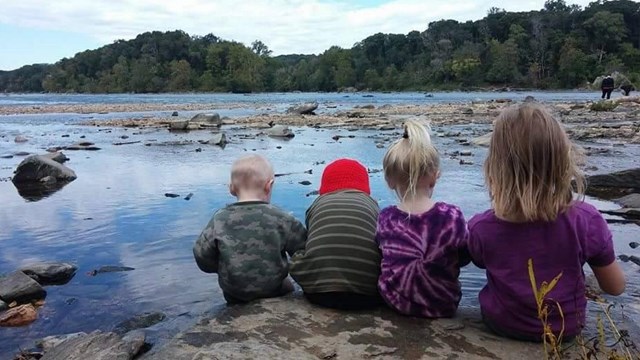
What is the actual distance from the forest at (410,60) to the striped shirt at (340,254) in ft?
331

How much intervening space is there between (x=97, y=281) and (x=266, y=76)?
469ft

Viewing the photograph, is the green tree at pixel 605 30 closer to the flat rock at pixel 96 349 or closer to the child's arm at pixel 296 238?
the child's arm at pixel 296 238

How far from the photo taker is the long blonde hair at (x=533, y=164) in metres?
2.73

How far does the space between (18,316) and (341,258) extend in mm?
2518

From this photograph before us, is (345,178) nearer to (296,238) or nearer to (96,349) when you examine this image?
(296,238)

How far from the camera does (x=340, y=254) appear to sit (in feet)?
11.5

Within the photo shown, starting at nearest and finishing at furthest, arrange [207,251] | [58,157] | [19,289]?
[207,251] < [19,289] < [58,157]

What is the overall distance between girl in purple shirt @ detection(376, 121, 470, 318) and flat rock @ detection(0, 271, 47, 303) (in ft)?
9.67

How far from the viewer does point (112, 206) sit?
8.04 meters

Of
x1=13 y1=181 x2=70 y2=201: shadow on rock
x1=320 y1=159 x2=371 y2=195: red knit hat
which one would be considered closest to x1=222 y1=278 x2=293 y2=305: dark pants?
x1=320 y1=159 x2=371 y2=195: red knit hat

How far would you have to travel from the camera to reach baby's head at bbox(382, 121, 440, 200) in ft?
10.9

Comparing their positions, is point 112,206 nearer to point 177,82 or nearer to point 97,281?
point 97,281

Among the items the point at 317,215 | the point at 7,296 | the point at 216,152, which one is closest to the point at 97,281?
the point at 7,296

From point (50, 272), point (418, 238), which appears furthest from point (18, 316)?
point (418, 238)
